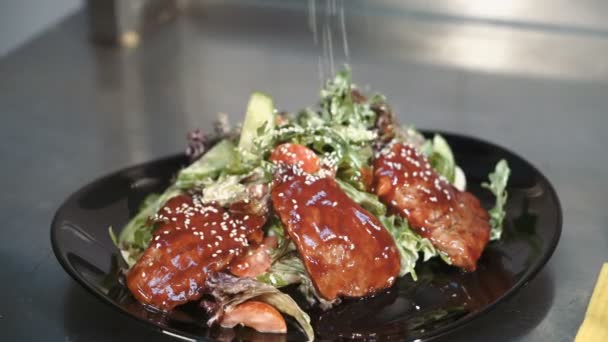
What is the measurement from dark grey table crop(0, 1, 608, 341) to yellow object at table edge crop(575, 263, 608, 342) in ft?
0.06

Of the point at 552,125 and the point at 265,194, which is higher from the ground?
the point at 265,194

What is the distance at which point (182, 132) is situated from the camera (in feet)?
8.02

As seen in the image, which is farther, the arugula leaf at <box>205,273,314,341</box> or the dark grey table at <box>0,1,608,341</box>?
the dark grey table at <box>0,1,608,341</box>

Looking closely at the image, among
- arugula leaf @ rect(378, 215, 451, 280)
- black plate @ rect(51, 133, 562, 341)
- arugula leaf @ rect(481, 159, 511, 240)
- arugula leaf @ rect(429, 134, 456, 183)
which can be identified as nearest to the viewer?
black plate @ rect(51, 133, 562, 341)

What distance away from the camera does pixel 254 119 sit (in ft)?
5.57

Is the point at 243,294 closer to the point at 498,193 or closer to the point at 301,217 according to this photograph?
the point at 301,217

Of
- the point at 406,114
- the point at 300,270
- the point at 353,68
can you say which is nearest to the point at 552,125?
the point at 406,114

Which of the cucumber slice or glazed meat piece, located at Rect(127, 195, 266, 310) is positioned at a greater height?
the cucumber slice

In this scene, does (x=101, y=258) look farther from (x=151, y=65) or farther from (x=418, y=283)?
(x=151, y=65)

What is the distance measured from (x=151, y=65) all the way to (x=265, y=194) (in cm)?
150

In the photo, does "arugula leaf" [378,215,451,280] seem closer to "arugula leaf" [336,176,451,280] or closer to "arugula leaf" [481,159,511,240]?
"arugula leaf" [336,176,451,280]

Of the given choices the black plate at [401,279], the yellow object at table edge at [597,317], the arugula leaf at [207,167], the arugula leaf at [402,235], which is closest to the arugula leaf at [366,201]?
the arugula leaf at [402,235]

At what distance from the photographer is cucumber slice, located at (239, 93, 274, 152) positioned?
1.69 m

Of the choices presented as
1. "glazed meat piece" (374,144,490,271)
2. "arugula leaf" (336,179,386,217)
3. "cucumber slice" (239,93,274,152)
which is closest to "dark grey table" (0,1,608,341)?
"glazed meat piece" (374,144,490,271)
